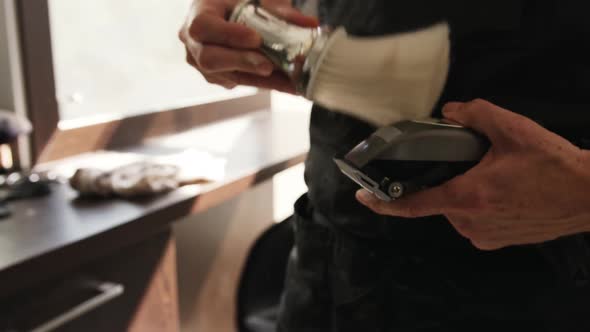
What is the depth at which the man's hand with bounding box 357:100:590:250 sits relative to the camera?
13.7 inches

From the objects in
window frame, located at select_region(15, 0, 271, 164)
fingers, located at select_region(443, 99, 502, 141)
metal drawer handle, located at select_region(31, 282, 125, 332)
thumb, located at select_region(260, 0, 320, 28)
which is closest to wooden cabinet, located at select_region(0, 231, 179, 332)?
metal drawer handle, located at select_region(31, 282, 125, 332)

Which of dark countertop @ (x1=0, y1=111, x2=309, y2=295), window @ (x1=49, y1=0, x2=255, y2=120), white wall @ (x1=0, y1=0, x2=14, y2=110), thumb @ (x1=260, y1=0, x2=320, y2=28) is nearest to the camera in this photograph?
thumb @ (x1=260, y1=0, x2=320, y2=28)

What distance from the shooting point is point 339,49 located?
0.41 meters

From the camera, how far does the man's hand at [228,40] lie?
0.46m

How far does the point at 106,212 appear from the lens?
787mm

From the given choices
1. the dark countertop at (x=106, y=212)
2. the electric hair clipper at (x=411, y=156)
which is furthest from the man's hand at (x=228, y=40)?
the dark countertop at (x=106, y=212)

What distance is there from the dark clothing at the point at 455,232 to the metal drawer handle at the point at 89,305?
0.35 m

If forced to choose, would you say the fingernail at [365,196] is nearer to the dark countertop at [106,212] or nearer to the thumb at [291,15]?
the thumb at [291,15]

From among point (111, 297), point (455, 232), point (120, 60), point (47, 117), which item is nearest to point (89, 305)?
point (111, 297)

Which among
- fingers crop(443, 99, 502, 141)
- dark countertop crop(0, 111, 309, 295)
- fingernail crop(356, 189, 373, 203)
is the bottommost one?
dark countertop crop(0, 111, 309, 295)

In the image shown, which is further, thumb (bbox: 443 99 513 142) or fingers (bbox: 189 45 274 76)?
fingers (bbox: 189 45 274 76)

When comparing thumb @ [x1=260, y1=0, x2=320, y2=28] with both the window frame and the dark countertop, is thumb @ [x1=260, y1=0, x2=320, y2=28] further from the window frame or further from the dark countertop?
the window frame

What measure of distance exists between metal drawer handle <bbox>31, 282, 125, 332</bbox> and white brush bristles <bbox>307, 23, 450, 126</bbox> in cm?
48

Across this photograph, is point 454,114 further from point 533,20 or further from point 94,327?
point 94,327
